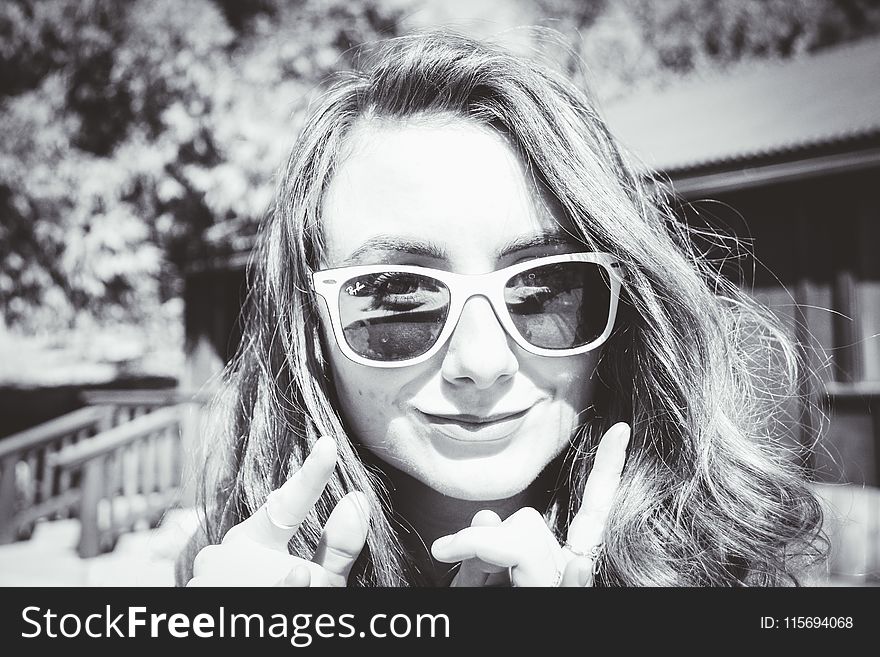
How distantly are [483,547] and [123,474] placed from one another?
4.70 metres

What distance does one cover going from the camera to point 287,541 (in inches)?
32.9

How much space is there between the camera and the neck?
111 cm

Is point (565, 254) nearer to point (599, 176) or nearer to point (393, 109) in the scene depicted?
point (599, 176)

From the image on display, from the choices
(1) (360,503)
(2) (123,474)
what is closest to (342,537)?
(1) (360,503)

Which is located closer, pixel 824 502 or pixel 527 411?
pixel 527 411

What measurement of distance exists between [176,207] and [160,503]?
2.74m

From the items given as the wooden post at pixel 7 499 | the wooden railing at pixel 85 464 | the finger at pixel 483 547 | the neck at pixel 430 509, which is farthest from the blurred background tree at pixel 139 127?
the finger at pixel 483 547

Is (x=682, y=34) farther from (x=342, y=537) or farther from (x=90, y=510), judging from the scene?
(x=342, y=537)

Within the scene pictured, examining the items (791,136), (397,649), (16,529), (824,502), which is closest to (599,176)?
(824,502)

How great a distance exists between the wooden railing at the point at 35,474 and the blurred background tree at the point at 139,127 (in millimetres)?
1347

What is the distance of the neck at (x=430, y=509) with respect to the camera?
1112 mm

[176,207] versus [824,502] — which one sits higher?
[176,207]

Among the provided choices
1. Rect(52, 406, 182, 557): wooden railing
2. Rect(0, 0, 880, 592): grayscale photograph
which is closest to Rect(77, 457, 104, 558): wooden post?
Rect(52, 406, 182, 557): wooden railing

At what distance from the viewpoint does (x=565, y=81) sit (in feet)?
3.59
